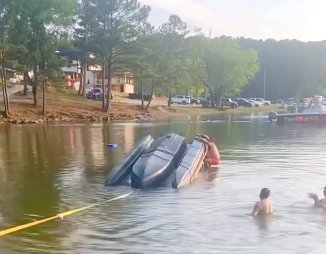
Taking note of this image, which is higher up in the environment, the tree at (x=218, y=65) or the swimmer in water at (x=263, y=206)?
the tree at (x=218, y=65)

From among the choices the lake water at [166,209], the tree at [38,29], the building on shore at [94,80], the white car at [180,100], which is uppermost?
the tree at [38,29]

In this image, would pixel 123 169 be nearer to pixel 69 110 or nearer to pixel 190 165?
pixel 190 165

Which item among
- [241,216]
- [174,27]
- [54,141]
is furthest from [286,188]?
[174,27]

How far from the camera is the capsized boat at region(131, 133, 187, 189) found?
52.6 feet

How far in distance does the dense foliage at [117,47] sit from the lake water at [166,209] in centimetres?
3227

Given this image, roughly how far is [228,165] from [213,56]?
77267 mm

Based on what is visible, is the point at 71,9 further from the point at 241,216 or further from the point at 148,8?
the point at 241,216

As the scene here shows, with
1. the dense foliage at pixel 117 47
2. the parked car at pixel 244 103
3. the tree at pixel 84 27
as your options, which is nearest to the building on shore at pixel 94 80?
the dense foliage at pixel 117 47

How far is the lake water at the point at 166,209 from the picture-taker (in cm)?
1071

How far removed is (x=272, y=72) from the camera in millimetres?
140500

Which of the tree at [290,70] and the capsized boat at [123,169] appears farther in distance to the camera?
the tree at [290,70]

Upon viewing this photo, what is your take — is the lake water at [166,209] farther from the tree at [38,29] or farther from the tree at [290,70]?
the tree at [290,70]

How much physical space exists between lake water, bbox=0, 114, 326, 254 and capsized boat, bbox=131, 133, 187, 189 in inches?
20.0

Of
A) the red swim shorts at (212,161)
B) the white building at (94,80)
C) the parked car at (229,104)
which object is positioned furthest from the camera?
the white building at (94,80)
